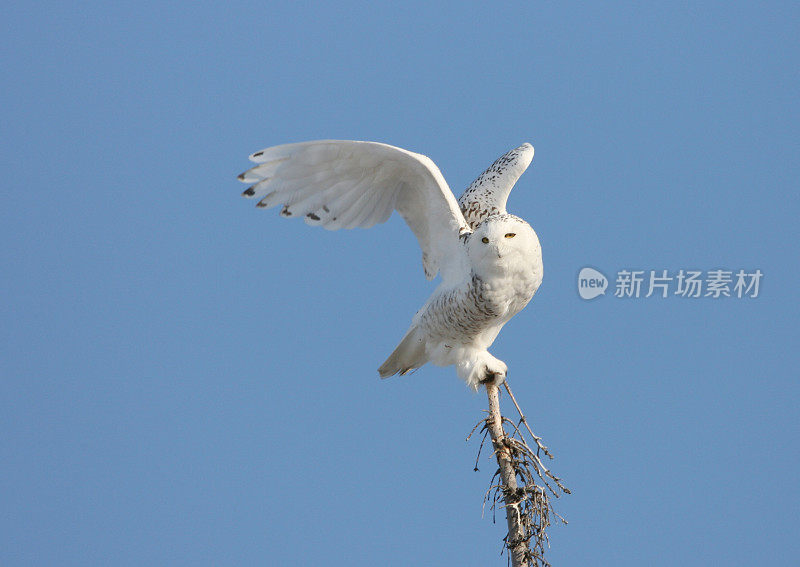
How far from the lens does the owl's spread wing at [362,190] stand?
4348 mm

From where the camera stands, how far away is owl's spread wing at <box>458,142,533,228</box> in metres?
4.80

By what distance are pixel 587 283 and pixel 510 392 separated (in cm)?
85

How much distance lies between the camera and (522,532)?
13.6 ft

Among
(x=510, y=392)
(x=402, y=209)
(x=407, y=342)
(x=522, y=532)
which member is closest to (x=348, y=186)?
(x=402, y=209)

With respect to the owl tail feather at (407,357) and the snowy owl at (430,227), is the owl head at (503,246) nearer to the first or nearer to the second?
the snowy owl at (430,227)

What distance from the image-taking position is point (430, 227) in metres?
4.60

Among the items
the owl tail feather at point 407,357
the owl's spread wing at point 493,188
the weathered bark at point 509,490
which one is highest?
the owl's spread wing at point 493,188

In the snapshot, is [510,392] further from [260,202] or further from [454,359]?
[260,202]

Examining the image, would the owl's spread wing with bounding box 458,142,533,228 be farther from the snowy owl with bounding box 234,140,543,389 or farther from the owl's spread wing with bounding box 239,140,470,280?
the owl's spread wing with bounding box 239,140,470,280

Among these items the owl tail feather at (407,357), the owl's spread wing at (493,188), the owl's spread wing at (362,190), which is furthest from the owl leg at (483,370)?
the owl's spread wing at (493,188)

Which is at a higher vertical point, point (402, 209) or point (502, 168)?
point (502, 168)

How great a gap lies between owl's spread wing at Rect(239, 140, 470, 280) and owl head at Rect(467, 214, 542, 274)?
10.7 inches

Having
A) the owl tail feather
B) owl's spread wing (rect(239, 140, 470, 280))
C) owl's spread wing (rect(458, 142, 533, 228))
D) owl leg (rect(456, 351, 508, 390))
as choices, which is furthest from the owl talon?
owl's spread wing (rect(458, 142, 533, 228))

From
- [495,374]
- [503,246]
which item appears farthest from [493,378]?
[503,246]
